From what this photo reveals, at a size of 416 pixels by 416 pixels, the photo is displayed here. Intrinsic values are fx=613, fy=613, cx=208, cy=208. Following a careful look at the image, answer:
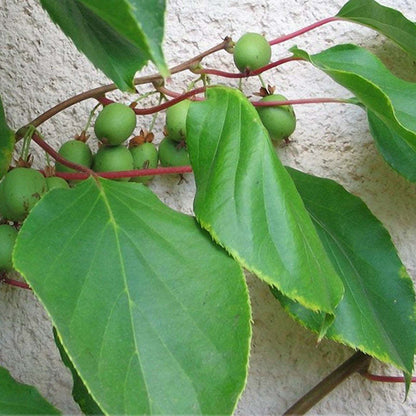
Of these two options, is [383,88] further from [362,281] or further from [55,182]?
[55,182]

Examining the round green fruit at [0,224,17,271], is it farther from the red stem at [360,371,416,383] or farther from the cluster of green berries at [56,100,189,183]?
the red stem at [360,371,416,383]

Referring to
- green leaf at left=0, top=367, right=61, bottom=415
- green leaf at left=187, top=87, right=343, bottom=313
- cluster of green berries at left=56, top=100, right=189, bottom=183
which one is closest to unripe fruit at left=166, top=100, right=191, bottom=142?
cluster of green berries at left=56, top=100, right=189, bottom=183

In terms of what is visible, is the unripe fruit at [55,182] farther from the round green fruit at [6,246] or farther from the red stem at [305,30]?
the red stem at [305,30]

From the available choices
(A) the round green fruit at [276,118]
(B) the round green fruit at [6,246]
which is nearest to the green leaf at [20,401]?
(B) the round green fruit at [6,246]

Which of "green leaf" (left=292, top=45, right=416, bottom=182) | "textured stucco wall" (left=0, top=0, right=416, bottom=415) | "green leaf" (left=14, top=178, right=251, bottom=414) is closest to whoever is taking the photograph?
"green leaf" (left=14, top=178, right=251, bottom=414)

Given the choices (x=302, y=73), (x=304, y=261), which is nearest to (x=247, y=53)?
(x=302, y=73)

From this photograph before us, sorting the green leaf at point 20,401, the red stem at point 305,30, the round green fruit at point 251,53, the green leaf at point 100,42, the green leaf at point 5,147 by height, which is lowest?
the green leaf at point 20,401
